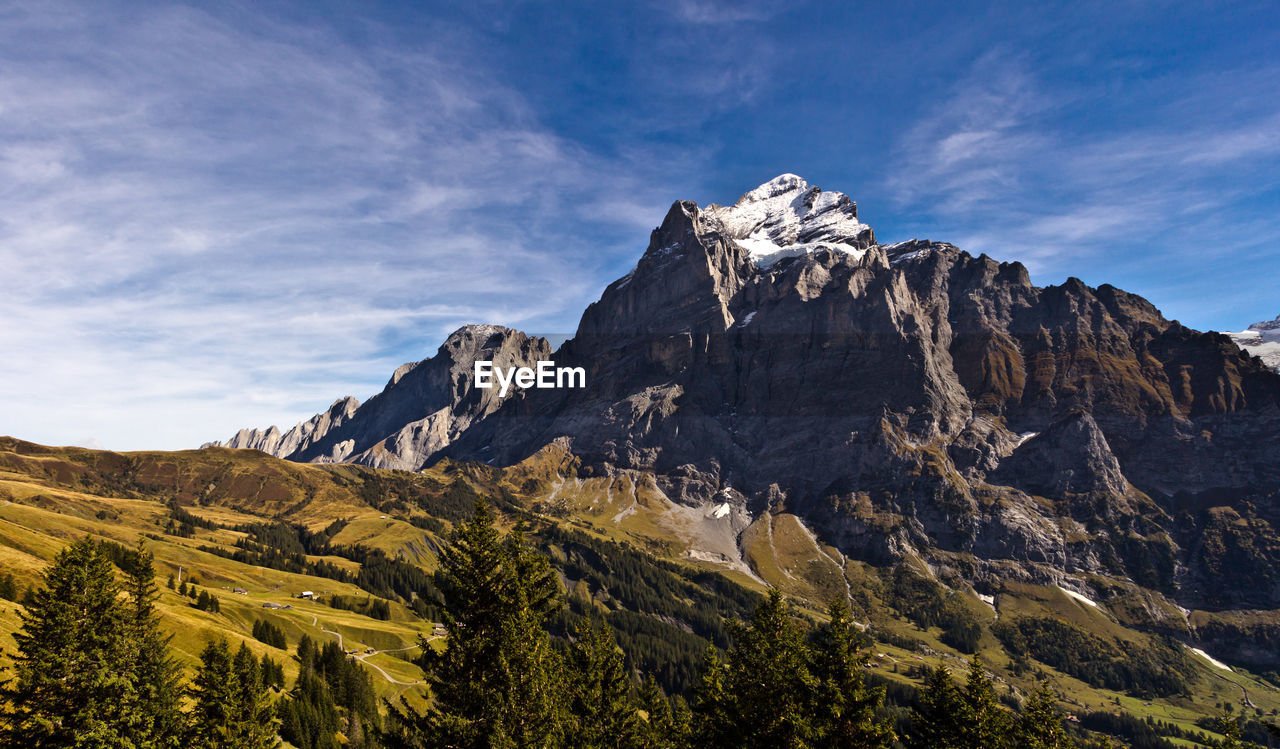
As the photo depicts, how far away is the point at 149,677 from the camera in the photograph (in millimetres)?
39594

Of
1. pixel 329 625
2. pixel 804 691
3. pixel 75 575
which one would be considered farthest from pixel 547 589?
pixel 329 625

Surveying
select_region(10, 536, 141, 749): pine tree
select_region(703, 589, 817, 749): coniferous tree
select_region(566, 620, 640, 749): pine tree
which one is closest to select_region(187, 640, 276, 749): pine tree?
select_region(10, 536, 141, 749): pine tree

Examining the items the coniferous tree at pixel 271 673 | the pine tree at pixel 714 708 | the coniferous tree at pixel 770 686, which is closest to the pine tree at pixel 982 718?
the coniferous tree at pixel 770 686

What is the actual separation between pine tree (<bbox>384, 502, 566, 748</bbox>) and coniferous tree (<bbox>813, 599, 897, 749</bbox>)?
38.5 feet

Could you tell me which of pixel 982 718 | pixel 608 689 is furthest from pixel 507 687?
pixel 982 718

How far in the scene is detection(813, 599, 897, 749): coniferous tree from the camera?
26.9m

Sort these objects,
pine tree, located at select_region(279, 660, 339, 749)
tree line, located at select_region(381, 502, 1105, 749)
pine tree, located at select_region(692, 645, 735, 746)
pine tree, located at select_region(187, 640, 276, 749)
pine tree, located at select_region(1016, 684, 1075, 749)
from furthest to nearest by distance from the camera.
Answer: pine tree, located at select_region(279, 660, 339, 749), pine tree, located at select_region(187, 640, 276, 749), pine tree, located at select_region(1016, 684, 1075, 749), pine tree, located at select_region(692, 645, 735, 746), tree line, located at select_region(381, 502, 1105, 749)

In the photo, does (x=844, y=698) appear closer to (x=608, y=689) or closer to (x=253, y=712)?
(x=608, y=689)

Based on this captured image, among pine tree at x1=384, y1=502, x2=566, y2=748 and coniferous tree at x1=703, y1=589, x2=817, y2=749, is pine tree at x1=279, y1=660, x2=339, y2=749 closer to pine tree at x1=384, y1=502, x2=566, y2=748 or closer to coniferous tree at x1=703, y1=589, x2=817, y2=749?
pine tree at x1=384, y1=502, x2=566, y2=748

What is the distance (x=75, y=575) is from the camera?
119ft

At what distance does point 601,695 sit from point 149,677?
2907 centimetres

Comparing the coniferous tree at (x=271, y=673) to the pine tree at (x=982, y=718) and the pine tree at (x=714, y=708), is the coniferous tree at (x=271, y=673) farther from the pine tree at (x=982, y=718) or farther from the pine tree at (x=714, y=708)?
the pine tree at (x=982, y=718)

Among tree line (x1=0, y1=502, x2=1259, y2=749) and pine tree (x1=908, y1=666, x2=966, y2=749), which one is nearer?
tree line (x1=0, y1=502, x2=1259, y2=749)

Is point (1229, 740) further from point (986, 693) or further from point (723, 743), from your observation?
point (723, 743)
